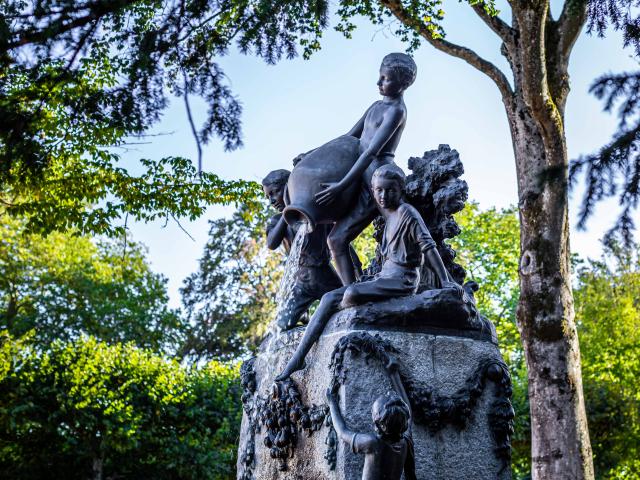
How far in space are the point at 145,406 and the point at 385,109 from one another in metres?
13.1

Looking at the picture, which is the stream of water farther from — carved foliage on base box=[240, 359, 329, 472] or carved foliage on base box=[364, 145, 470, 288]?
carved foliage on base box=[240, 359, 329, 472]

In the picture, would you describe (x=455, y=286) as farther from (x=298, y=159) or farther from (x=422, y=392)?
(x=298, y=159)

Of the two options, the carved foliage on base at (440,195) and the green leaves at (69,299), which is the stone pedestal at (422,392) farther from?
the green leaves at (69,299)

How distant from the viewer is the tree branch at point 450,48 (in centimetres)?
1327

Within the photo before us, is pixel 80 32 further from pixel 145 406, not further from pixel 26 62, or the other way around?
pixel 145 406

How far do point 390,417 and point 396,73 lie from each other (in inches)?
127

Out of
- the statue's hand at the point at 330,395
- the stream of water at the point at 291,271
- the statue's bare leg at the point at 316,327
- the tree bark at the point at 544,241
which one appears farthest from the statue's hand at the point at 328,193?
the tree bark at the point at 544,241

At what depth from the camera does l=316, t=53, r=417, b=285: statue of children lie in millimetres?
7180

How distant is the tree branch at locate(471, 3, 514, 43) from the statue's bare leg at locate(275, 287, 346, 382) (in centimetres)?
760

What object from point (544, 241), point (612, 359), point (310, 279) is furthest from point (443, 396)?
point (612, 359)

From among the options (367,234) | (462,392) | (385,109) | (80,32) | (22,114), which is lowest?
(462,392)

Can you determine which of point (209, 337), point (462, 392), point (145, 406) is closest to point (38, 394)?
point (145, 406)

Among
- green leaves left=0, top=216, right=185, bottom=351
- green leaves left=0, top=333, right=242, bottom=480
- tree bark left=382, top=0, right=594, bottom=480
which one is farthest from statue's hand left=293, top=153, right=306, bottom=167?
green leaves left=0, top=216, right=185, bottom=351

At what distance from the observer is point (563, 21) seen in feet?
42.3
